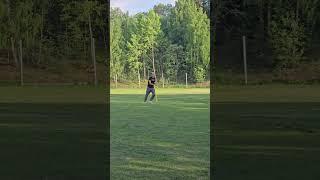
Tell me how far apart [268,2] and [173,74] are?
10.5 metres

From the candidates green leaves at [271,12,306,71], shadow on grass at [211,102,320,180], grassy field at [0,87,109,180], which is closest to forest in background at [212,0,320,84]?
green leaves at [271,12,306,71]

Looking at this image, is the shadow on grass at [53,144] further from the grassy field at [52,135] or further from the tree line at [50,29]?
the tree line at [50,29]

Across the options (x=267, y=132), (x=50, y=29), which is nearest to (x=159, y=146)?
(x=267, y=132)

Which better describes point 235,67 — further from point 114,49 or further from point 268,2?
Result: point 114,49

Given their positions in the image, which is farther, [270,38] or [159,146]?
[270,38]

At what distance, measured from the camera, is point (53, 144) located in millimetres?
7691

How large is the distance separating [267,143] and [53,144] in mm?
2961

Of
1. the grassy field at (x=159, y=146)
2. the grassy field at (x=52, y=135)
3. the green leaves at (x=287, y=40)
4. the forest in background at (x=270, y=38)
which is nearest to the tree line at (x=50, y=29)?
the grassy field at (x=52, y=135)

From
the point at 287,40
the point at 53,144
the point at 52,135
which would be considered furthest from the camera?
the point at 287,40

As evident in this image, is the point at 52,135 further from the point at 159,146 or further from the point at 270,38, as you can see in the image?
the point at 270,38

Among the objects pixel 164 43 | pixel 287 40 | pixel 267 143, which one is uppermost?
pixel 164 43

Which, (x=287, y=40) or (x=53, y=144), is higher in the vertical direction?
(x=287, y=40)

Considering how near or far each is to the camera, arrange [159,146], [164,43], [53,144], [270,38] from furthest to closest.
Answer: [164,43]
[270,38]
[53,144]
[159,146]

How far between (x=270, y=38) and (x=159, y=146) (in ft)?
33.9
